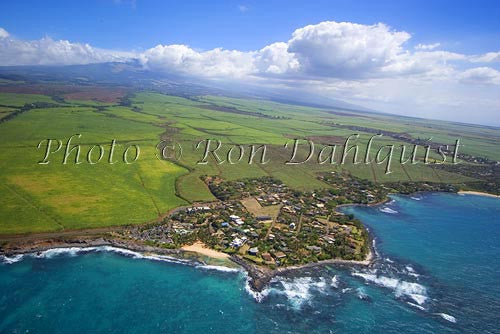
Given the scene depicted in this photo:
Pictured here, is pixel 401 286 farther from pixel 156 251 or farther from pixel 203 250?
pixel 156 251

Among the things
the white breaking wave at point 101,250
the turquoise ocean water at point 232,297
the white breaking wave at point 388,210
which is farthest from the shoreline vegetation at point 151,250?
the white breaking wave at point 388,210

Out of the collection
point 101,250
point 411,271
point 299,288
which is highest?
point 411,271

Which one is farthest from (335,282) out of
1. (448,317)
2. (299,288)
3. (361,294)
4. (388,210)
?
(388,210)

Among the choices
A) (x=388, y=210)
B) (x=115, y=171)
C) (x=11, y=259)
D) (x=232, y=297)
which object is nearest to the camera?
(x=232, y=297)

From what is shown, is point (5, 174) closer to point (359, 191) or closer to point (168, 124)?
point (359, 191)

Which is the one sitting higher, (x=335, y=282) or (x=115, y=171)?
(x=115, y=171)

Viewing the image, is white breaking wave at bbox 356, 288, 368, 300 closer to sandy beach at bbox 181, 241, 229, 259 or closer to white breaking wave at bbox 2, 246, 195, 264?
sandy beach at bbox 181, 241, 229, 259

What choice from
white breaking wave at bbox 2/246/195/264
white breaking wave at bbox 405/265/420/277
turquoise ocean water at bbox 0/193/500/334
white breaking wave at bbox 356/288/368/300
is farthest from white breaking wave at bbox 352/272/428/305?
white breaking wave at bbox 2/246/195/264

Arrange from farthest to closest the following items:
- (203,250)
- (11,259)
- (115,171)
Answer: (115,171)
(203,250)
(11,259)
